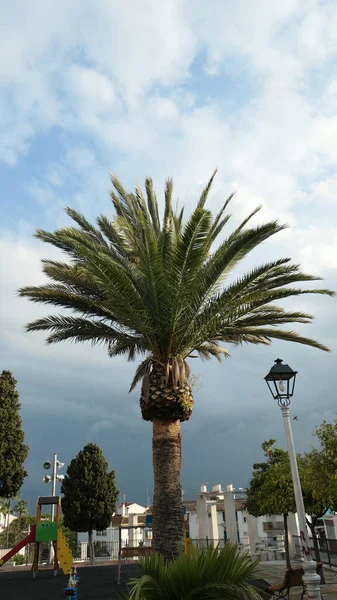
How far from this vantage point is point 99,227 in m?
13.9

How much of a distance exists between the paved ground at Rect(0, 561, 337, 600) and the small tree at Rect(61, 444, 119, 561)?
8661mm

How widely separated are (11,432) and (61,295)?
20.0 m

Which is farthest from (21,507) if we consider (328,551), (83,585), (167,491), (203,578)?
(203,578)

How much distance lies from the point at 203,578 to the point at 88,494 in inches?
1106

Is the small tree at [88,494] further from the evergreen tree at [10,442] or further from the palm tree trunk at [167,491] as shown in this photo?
the palm tree trunk at [167,491]

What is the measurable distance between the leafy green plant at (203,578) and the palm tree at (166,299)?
19.4 ft

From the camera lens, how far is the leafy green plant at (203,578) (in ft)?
15.5

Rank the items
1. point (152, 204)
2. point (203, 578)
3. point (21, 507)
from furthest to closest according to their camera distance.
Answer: point (21, 507), point (152, 204), point (203, 578)

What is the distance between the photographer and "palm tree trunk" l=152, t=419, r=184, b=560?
407 inches

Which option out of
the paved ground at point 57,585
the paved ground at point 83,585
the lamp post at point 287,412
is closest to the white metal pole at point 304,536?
the lamp post at point 287,412

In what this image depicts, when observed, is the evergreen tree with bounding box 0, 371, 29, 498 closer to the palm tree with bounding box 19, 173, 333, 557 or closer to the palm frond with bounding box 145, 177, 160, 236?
the palm tree with bounding box 19, 173, 333, 557

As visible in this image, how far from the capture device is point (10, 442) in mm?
29078

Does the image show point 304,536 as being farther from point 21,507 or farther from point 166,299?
point 21,507

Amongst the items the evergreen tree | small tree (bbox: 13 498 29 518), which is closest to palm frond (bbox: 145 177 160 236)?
the evergreen tree
